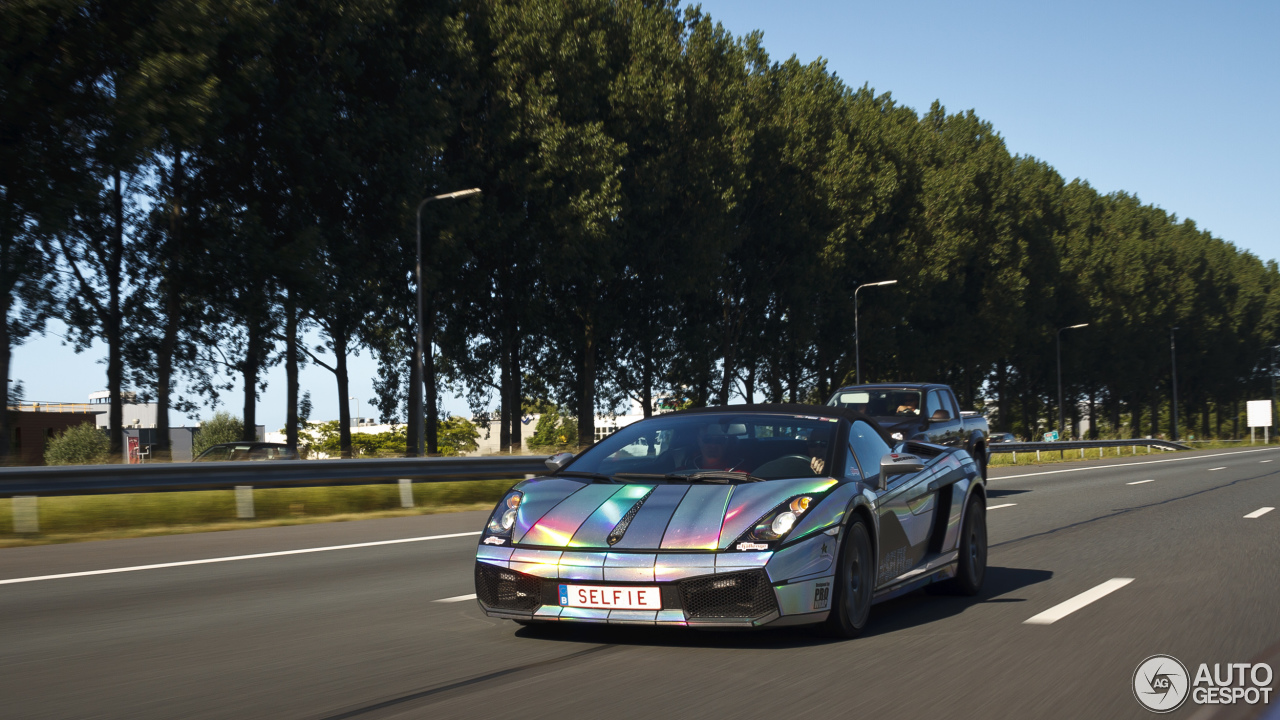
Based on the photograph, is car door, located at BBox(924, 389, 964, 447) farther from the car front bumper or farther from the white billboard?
the white billboard

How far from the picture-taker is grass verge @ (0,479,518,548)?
45.8ft

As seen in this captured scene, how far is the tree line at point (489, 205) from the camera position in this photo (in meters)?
28.4

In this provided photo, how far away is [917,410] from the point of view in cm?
1827

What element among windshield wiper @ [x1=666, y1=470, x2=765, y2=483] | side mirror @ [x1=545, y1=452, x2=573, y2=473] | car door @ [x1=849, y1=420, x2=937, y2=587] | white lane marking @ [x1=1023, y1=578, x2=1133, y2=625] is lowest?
white lane marking @ [x1=1023, y1=578, x2=1133, y2=625]

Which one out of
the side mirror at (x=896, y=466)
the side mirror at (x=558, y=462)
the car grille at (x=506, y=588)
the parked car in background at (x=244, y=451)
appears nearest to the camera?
the car grille at (x=506, y=588)

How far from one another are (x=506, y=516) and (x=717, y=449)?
131cm

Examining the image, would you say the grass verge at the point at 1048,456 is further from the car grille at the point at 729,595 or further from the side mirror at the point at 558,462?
the car grille at the point at 729,595

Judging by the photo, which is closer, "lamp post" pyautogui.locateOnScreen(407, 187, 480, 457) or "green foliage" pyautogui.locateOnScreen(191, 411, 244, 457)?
"lamp post" pyautogui.locateOnScreen(407, 187, 480, 457)

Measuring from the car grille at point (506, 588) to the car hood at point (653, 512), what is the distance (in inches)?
7.0

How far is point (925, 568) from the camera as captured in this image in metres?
7.74

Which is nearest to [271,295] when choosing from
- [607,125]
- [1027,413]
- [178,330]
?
[178,330]

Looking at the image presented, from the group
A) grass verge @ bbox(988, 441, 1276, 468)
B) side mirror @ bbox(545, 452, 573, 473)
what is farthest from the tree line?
side mirror @ bbox(545, 452, 573, 473)

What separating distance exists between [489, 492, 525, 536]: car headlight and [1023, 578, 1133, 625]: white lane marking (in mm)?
3101

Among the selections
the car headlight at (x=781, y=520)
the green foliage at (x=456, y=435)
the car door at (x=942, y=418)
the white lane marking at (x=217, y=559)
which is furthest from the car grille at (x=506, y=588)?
the green foliage at (x=456, y=435)
